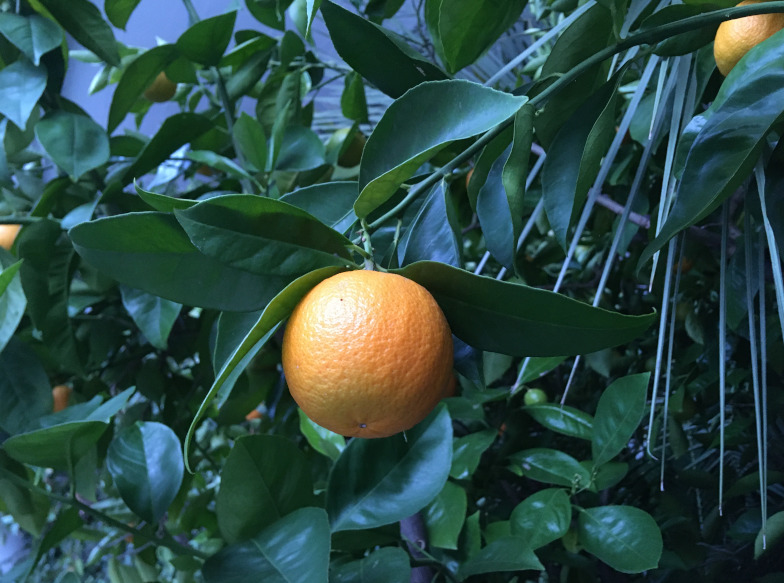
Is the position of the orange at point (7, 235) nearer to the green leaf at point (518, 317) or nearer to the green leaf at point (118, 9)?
the green leaf at point (118, 9)

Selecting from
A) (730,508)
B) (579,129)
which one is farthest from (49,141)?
(730,508)

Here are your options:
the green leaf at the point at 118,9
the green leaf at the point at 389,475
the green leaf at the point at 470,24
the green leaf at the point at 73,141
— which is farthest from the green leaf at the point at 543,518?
the green leaf at the point at 118,9

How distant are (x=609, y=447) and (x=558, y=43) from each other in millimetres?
380

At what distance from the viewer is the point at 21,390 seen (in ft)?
1.98

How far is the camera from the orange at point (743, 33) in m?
0.40

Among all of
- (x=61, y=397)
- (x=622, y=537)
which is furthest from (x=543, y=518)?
(x=61, y=397)

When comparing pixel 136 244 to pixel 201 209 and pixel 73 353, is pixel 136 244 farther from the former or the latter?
pixel 73 353

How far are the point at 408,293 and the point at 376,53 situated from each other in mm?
200

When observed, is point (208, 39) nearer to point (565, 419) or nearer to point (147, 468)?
point (147, 468)

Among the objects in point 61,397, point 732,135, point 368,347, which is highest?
point 732,135

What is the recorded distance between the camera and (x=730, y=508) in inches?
36.1

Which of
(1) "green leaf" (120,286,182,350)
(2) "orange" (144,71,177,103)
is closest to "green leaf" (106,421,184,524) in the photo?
(1) "green leaf" (120,286,182,350)

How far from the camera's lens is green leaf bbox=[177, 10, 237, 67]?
709 mm

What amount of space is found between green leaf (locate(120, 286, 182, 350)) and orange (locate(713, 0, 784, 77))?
1.71 ft
